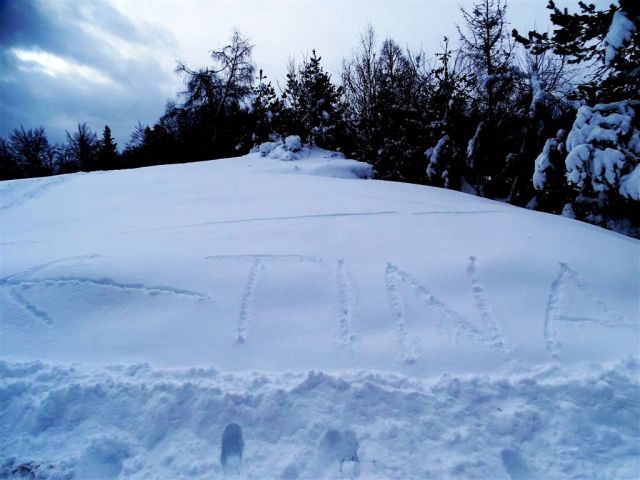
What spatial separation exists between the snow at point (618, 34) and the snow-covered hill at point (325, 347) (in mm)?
2396

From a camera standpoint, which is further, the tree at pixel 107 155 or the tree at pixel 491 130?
the tree at pixel 107 155

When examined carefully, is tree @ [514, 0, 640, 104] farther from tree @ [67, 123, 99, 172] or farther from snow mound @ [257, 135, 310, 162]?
tree @ [67, 123, 99, 172]

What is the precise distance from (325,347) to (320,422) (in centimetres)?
57

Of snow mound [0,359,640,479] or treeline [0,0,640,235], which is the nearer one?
snow mound [0,359,640,479]

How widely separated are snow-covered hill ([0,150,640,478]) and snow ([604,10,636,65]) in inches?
94.3

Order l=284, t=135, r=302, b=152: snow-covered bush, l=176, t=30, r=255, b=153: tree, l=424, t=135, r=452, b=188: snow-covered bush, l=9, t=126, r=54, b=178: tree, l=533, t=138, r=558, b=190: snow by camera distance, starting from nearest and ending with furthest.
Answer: l=533, t=138, r=558, b=190: snow < l=424, t=135, r=452, b=188: snow-covered bush < l=284, t=135, r=302, b=152: snow-covered bush < l=176, t=30, r=255, b=153: tree < l=9, t=126, r=54, b=178: tree

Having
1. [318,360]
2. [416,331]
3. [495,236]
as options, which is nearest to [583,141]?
[495,236]

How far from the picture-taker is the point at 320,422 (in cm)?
207

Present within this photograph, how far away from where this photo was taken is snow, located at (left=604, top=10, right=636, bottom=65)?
4402 millimetres

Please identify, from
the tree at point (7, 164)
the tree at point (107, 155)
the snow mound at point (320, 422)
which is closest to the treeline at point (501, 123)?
the snow mound at point (320, 422)

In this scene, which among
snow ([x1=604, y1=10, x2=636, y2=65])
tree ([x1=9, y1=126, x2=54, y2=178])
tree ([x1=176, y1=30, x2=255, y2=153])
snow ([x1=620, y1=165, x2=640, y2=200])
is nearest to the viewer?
snow ([x1=620, y1=165, x2=640, y2=200])

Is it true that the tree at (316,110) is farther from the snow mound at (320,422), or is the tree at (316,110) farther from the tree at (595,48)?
the snow mound at (320,422)

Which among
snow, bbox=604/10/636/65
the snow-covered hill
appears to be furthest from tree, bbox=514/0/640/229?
the snow-covered hill

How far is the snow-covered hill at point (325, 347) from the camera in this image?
1953mm
